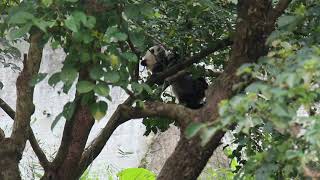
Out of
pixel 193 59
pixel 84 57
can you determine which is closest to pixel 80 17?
pixel 84 57

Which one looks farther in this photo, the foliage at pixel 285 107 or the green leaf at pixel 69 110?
the green leaf at pixel 69 110

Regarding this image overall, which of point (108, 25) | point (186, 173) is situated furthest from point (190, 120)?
point (108, 25)

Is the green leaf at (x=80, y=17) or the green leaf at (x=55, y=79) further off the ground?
the green leaf at (x=80, y=17)

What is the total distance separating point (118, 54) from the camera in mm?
2125

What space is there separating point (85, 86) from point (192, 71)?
141 cm

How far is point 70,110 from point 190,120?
26.5 inches

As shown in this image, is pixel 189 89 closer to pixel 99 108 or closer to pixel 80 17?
pixel 99 108

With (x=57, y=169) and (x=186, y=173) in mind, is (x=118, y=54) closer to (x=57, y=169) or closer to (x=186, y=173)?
(x=186, y=173)

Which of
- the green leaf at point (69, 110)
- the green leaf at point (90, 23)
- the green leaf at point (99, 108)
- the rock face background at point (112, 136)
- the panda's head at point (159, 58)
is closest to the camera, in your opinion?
the green leaf at point (90, 23)

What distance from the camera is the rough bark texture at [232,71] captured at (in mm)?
2600

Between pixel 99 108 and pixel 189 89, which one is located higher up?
pixel 99 108

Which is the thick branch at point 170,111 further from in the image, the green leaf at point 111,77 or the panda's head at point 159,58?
the panda's head at point 159,58

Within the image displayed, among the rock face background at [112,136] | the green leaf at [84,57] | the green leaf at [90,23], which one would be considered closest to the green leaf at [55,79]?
the green leaf at [84,57]

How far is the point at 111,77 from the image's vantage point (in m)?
2.01
